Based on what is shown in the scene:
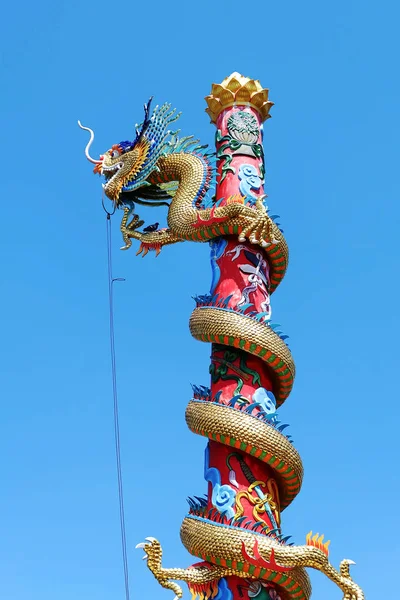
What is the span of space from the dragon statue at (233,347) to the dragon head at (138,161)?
0.02 m

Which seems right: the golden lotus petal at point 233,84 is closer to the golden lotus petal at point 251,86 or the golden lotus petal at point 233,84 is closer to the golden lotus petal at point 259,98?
the golden lotus petal at point 251,86

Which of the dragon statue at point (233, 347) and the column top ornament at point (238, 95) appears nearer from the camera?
the dragon statue at point (233, 347)

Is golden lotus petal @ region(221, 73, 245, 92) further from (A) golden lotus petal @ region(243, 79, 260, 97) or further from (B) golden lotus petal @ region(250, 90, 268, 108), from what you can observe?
(B) golden lotus petal @ region(250, 90, 268, 108)

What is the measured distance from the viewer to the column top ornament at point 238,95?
47.0 feet

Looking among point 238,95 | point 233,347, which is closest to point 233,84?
point 238,95

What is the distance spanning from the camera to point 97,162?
15.6 metres

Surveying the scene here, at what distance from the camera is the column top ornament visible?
1431 centimetres

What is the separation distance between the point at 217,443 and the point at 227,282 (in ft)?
7.38

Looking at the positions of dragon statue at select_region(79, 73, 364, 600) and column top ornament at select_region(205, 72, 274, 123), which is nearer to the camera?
dragon statue at select_region(79, 73, 364, 600)

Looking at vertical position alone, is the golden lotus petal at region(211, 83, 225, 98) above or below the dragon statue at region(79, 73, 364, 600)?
above

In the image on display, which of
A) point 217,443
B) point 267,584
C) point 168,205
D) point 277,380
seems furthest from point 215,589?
point 168,205

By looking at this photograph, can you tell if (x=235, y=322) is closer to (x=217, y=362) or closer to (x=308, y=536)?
(x=217, y=362)

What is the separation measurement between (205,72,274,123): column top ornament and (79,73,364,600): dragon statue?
2cm

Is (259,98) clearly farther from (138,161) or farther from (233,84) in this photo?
(138,161)
